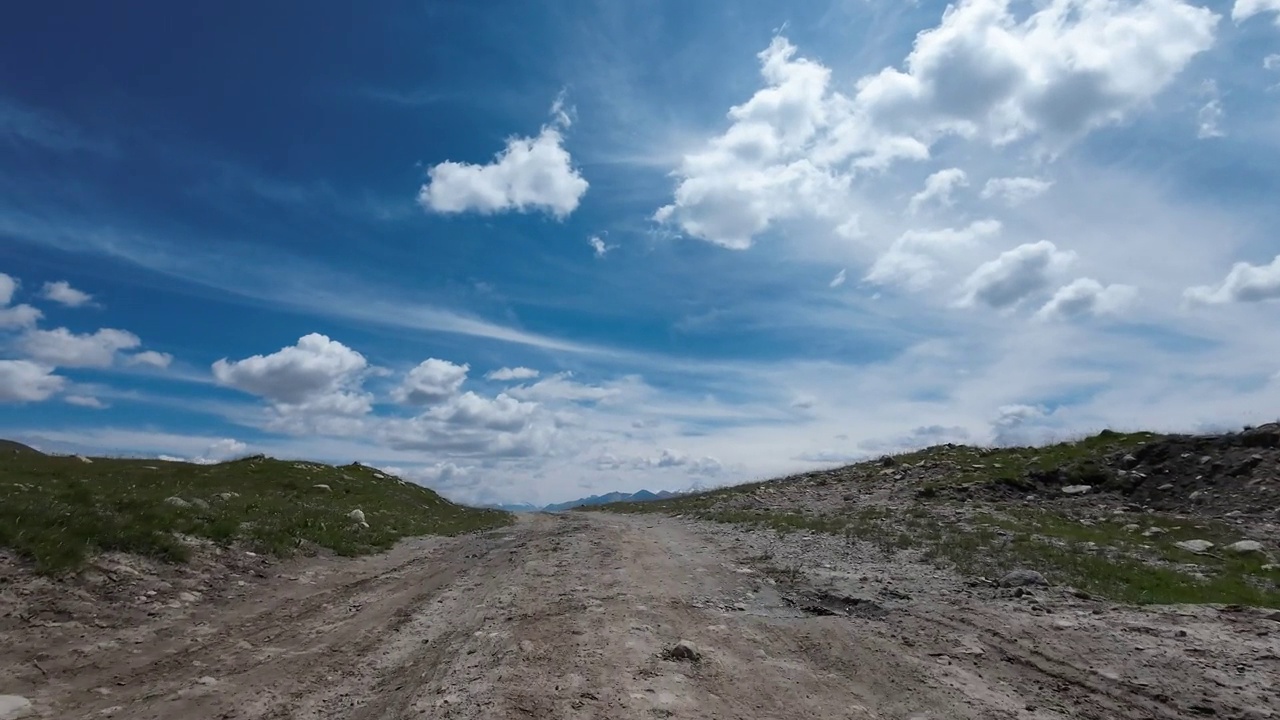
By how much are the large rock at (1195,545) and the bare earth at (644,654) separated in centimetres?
694

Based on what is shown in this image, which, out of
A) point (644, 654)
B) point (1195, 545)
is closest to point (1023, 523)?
point (1195, 545)

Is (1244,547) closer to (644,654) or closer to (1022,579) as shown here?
(1022,579)

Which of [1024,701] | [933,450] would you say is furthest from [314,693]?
[933,450]

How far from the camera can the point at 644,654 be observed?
783 cm

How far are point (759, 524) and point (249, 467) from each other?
2847cm

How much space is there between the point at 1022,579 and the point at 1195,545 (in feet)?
24.2

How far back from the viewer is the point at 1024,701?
7.01 m

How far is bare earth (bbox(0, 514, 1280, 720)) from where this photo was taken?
6770 mm

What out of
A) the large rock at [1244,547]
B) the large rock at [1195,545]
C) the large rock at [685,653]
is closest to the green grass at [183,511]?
the large rock at [685,653]

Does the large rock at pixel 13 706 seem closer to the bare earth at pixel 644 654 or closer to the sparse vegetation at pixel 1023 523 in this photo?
the bare earth at pixel 644 654

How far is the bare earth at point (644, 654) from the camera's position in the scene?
267 inches

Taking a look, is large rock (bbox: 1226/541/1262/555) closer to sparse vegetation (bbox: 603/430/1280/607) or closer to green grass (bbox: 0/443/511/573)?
sparse vegetation (bbox: 603/430/1280/607)

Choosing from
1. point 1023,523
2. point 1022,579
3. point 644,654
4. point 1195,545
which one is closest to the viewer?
point 644,654

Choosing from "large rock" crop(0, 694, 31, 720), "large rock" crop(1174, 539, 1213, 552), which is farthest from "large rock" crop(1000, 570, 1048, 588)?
"large rock" crop(0, 694, 31, 720)
